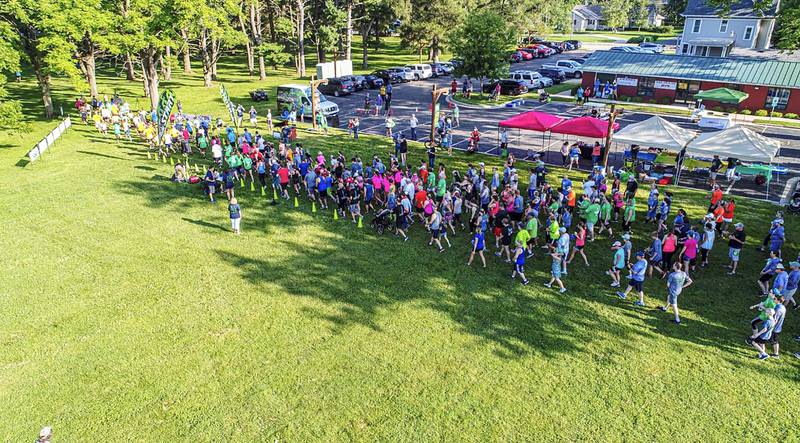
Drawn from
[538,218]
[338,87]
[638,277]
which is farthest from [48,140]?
[638,277]

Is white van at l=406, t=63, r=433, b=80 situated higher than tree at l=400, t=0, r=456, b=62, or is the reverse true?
tree at l=400, t=0, r=456, b=62


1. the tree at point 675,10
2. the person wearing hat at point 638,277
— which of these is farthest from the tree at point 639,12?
the person wearing hat at point 638,277

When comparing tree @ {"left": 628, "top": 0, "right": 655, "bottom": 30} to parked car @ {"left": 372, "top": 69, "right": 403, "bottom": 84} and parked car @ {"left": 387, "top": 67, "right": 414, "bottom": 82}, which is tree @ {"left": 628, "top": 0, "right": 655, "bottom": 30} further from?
parked car @ {"left": 372, "top": 69, "right": 403, "bottom": 84}

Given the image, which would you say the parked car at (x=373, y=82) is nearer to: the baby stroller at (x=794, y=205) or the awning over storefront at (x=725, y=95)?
the awning over storefront at (x=725, y=95)

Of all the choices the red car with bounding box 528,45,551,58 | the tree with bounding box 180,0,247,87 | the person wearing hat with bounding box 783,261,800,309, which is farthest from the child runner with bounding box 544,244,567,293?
the red car with bounding box 528,45,551,58

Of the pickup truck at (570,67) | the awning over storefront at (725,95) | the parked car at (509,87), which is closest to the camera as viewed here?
the awning over storefront at (725,95)

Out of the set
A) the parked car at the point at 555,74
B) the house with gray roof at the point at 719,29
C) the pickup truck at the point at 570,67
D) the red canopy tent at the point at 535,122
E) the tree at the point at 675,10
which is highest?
the tree at the point at 675,10

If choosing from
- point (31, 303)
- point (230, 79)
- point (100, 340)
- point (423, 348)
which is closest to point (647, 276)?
point (423, 348)
